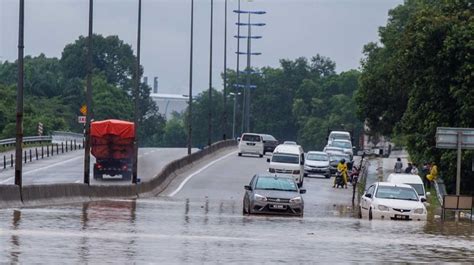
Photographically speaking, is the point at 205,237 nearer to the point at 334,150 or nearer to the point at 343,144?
the point at 334,150

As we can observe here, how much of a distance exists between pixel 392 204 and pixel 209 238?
1409cm

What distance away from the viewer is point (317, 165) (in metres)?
78.1

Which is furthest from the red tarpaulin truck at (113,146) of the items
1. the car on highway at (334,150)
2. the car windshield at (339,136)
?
the car windshield at (339,136)

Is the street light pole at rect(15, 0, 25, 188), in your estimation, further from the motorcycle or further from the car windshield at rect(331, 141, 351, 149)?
the car windshield at rect(331, 141, 351, 149)

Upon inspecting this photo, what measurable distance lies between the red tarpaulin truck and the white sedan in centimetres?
2775

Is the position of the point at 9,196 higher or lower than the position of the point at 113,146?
lower

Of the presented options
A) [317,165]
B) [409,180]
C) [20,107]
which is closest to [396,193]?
[20,107]

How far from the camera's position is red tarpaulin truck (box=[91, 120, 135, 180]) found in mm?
67625

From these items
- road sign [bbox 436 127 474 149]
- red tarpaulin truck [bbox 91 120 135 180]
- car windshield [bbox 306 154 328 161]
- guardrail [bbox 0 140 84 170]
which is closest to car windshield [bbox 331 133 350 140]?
guardrail [bbox 0 140 84 170]

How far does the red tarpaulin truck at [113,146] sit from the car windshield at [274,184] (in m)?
25.5

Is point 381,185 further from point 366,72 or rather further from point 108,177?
point 366,72

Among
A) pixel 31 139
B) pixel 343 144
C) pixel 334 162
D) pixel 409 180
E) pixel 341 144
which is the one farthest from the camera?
pixel 31 139

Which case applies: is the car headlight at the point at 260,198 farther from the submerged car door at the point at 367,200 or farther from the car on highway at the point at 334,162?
the car on highway at the point at 334,162

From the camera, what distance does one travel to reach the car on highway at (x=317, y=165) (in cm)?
7794
